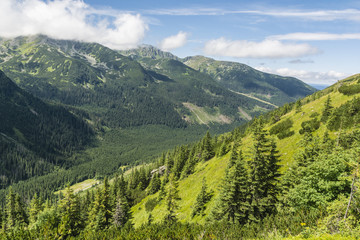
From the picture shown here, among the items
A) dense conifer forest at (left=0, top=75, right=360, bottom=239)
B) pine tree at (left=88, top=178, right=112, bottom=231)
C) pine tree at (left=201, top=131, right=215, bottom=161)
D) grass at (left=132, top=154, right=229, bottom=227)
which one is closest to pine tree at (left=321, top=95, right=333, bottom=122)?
dense conifer forest at (left=0, top=75, right=360, bottom=239)

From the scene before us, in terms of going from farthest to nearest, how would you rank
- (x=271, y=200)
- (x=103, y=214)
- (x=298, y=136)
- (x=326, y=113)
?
1. (x=326, y=113)
2. (x=298, y=136)
3. (x=103, y=214)
4. (x=271, y=200)

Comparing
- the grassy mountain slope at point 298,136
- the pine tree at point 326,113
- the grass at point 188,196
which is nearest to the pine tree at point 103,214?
the grass at point 188,196

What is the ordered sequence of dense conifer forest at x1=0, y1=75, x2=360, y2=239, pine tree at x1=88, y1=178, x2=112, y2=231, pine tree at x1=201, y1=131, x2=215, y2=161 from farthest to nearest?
pine tree at x1=201, y1=131, x2=215, y2=161 → pine tree at x1=88, y1=178, x2=112, y2=231 → dense conifer forest at x1=0, y1=75, x2=360, y2=239

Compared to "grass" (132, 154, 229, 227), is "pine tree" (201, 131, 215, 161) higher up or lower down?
higher up

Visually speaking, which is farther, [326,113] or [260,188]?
[326,113]

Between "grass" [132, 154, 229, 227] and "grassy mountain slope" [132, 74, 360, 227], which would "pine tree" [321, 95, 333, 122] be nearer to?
"grassy mountain slope" [132, 74, 360, 227]

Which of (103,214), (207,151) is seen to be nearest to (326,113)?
(207,151)

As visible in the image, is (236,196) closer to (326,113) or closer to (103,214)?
(103,214)

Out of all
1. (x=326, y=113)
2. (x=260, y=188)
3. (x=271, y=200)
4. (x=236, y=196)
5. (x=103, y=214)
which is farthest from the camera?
(x=326, y=113)

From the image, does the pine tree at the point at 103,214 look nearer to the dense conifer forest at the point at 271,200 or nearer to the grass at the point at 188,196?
the dense conifer forest at the point at 271,200

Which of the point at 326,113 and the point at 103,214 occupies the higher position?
the point at 326,113

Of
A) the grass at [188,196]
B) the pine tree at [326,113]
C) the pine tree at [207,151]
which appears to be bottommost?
the grass at [188,196]

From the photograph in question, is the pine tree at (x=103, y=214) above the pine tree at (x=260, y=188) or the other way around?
the other way around

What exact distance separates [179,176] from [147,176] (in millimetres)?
28777
